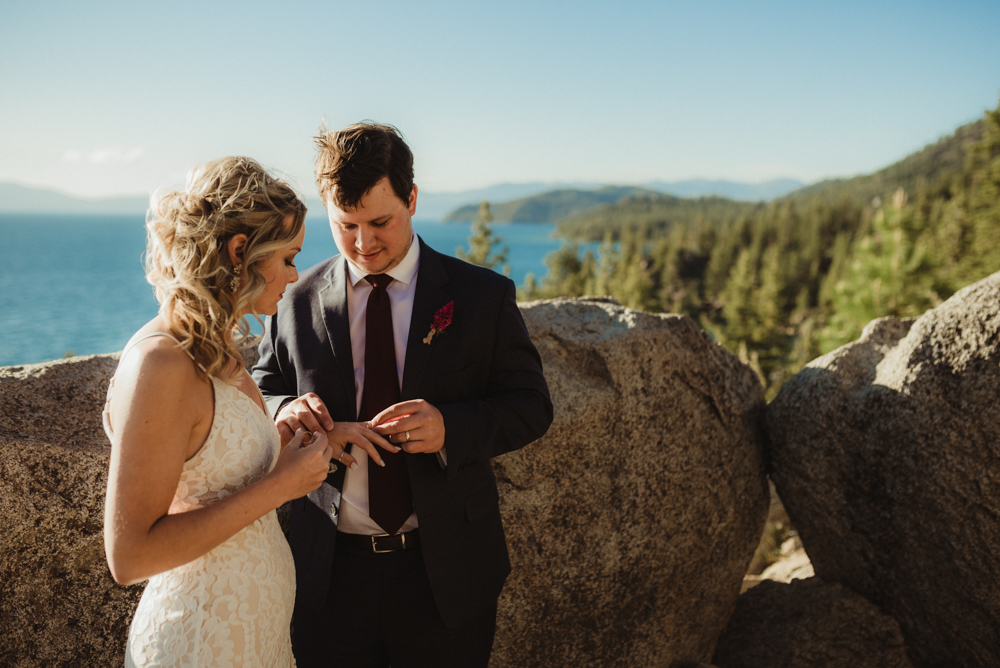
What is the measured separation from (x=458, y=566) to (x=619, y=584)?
5.91ft

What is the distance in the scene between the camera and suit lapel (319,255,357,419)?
2.63 meters

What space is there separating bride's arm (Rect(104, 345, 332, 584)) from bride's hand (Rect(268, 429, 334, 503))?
0.45 ft

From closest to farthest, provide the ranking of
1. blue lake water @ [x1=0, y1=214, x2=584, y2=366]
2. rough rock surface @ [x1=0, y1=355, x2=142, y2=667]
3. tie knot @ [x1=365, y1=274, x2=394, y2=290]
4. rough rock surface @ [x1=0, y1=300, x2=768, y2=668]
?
1. tie knot @ [x1=365, y1=274, x2=394, y2=290]
2. rough rock surface @ [x1=0, y1=355, x2=142, y2=667]
3. rough rock surface @ [x1=0, y1=300, x2=768, y2=668]
4. blue lake water @ [x1=0, y1=214, x2=584, y2=366]

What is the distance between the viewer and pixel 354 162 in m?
2.46

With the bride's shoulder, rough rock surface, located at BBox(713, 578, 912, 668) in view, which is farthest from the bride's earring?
rough rock surface, located at BBox(713, 578, 912, 668)

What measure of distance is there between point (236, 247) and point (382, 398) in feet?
3.00

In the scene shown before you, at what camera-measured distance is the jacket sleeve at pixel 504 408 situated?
2.44 meters

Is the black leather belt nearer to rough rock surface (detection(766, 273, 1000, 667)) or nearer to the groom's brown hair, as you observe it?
the groom's brown hair

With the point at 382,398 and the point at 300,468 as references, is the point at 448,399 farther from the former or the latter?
the point at 300,468

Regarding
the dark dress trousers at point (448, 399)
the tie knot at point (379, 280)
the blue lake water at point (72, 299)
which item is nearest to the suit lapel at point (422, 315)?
the dark dress trousers at point (448, 399)

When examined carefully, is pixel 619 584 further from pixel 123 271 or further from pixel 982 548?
pixel 123 271

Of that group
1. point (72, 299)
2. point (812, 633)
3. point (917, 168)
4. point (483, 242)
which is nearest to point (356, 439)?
point (812, 633)

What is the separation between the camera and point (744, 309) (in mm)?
50781

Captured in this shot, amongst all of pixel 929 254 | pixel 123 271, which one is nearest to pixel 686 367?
pixel 929 254
